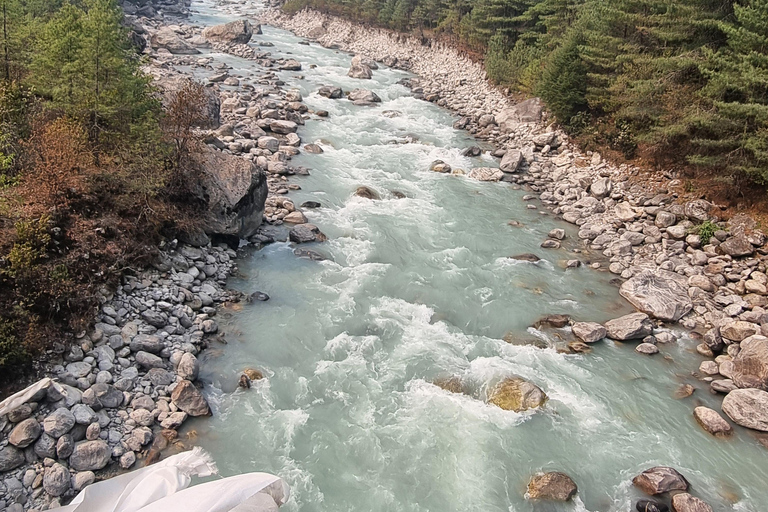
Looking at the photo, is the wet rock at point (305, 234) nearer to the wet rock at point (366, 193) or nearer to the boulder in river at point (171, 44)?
the wet rock at point (366, 193)

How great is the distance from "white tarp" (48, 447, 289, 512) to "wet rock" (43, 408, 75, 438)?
2105mm

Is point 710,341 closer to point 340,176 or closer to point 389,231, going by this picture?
point 389,231

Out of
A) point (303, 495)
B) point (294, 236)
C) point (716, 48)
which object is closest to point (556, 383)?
point (303, 495)

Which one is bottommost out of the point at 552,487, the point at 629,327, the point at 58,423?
the point at 58,423

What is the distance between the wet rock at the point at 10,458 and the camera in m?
9.45

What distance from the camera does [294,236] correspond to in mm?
19531

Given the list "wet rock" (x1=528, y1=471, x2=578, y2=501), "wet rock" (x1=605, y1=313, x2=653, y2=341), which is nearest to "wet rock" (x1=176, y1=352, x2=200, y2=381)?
"wet rock" (x1=528, y1=471, x2=578, y2=501)

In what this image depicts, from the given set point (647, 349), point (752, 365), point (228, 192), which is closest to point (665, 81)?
point (647, 349)

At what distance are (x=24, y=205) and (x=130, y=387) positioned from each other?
5.17 metres

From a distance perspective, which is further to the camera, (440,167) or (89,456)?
(440,167)

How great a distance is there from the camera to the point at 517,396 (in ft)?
43.3

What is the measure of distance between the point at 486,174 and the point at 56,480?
22.3 metres

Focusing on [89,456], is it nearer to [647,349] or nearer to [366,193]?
[647,349]

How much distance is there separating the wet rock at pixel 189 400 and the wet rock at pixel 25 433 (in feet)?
8.82
